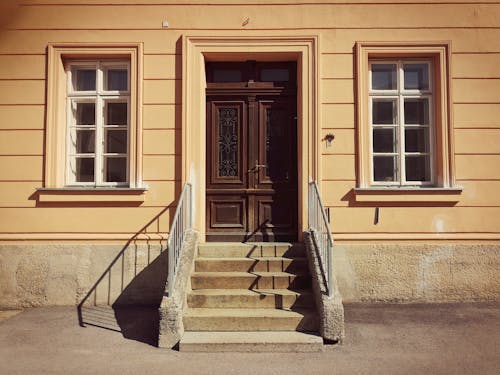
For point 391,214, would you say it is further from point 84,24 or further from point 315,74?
point 84,24

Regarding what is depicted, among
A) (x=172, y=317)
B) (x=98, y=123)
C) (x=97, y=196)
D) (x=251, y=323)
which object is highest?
(x=98, y=123)

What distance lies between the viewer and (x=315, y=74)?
18.4 feet

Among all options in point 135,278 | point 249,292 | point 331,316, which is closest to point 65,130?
point 135,278

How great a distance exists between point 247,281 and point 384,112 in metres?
2.99

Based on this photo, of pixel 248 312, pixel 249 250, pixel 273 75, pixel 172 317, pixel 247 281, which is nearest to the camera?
pixel 172 317

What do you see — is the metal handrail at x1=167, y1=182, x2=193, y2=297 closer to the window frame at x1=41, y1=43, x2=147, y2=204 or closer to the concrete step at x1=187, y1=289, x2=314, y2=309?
the concrete step at x1=187, y1=289, x2=314, y2=309

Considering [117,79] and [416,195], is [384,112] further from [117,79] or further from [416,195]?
[117,79]

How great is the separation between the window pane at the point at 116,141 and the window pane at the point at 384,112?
3432mm

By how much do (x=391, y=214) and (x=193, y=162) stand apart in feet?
8.75

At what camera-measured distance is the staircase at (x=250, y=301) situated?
3971 mm

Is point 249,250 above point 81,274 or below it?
above

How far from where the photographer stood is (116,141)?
19.1 feet

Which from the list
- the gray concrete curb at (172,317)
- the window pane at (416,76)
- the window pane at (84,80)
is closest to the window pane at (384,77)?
the window pane at (416,76)

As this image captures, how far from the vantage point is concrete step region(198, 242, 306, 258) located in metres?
5.22
